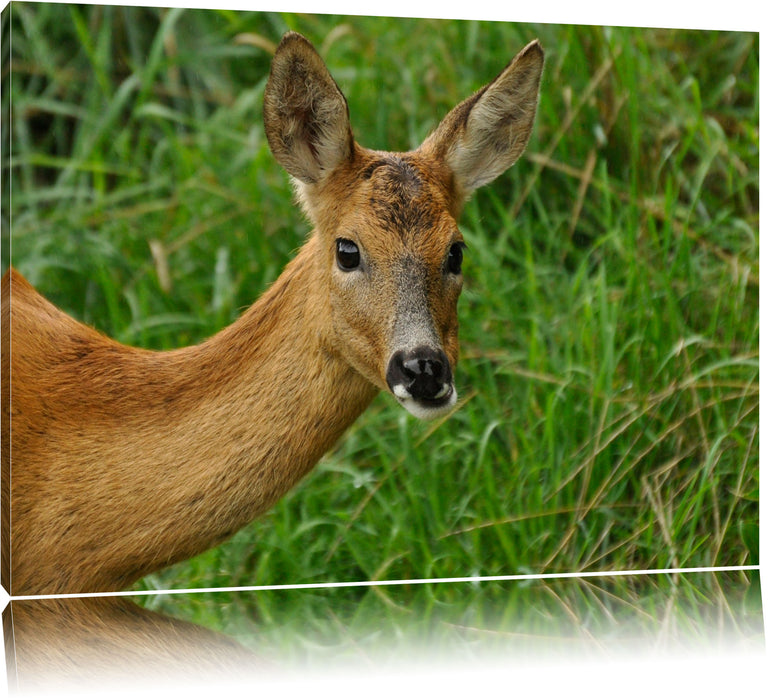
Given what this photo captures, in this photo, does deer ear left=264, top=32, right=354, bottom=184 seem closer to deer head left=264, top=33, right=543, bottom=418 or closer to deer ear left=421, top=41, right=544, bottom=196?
deer head left=264, top=33, right=543, bottom=418

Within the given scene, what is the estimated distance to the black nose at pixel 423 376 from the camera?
4.15 meters

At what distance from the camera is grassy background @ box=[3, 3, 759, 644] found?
565 cm

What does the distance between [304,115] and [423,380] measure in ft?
3.05

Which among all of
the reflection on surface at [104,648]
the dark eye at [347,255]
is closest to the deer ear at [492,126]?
the dark eye at [347,255]

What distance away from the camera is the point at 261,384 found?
4426 mm

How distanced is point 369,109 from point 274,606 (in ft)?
7.31

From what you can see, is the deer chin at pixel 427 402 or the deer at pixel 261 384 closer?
the deer chin at pixel 427 402

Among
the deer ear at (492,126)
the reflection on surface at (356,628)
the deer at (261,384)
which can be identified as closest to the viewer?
the reflection on surface at (356,628)

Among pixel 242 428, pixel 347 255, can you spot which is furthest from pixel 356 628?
pixel 347 255

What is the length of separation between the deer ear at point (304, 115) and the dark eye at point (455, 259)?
43 cm

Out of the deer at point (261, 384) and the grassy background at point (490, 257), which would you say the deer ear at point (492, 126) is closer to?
the deer at point (261, 384)

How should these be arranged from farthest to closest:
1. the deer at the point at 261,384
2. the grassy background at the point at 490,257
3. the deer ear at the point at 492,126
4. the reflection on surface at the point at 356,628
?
1. the grassy background at the point at 490,257
2. the deer ear at the point at 492,126
3. the deer at the point at 261,384
4. the reflection on surface at the point at 356,628

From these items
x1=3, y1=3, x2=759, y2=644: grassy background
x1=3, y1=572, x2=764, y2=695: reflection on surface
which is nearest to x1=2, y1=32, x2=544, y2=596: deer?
x1=3, y1=572, x2=764, y2=695: reflection on surface

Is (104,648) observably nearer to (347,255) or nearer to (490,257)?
(347,255)
